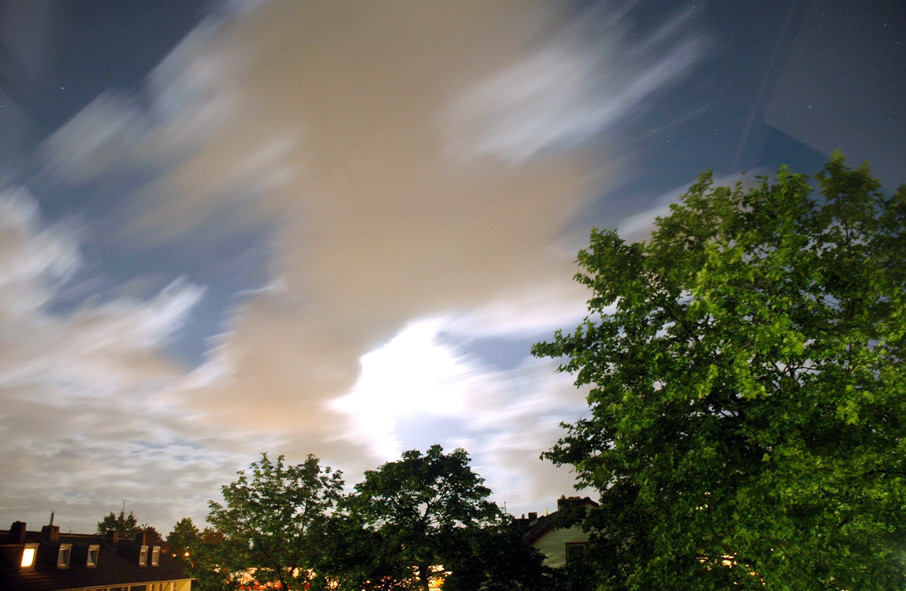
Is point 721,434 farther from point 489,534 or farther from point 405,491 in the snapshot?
point 405,491

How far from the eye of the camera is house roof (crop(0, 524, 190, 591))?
43.1 metres

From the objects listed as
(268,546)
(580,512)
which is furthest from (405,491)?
(268,546)

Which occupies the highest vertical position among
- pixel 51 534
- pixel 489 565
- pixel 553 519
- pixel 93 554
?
pixel 51 534

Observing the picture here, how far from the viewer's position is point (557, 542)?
43.3 meters

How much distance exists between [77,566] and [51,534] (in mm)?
3786

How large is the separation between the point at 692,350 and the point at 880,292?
4.78 m

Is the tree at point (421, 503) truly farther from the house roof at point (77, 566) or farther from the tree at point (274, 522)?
the house roof at point (77, 566)

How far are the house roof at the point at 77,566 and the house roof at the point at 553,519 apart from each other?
38.5 m

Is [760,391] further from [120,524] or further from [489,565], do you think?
[120,524]

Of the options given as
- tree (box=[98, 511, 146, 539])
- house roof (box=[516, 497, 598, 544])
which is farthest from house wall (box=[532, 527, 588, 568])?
tree (box=[98, 511, 146, 539])

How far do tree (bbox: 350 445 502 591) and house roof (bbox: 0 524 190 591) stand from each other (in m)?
32.0

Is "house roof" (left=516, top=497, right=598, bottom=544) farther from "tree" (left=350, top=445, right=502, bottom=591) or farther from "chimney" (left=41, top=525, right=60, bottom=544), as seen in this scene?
"chimney" (left=41, top=525, right=60, bottom=544)

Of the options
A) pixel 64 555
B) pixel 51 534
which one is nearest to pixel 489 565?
pixel 64 555

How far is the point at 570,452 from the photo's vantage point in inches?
821
